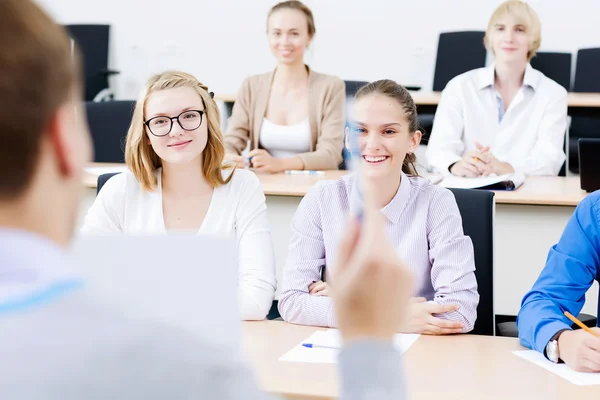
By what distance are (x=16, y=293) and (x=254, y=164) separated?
2.98 metres

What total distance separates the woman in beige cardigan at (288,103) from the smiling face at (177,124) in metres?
1.65

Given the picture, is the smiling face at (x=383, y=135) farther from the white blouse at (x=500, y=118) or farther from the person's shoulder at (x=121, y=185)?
the white blouse at (x=500, y=118)

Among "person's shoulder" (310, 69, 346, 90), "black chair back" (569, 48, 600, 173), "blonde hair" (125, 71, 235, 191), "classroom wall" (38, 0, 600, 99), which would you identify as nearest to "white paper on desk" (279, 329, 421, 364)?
"blonde hair" (125, 71, 235, 191)

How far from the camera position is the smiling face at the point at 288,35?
13.0ft

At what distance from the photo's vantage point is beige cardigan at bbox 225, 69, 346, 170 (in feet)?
12.6

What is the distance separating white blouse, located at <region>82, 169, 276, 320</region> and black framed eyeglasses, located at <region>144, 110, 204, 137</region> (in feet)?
0.51

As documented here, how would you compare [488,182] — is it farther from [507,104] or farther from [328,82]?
[328,82]

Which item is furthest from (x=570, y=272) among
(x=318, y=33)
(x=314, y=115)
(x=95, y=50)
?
(x=95, y=50)

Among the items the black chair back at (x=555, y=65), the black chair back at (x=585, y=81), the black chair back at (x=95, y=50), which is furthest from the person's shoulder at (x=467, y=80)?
the black chair back at (x=95, y=50)

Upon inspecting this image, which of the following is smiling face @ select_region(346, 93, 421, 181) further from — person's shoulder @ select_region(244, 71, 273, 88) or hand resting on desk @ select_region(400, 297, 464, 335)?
person's shoulder @ select_region(244, 71, 273, 88)

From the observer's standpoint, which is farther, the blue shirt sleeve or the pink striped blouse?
the pink striped blouse

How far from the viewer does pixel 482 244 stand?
213 centimetres

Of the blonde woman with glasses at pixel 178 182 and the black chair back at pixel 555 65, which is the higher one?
the black chair back at pixel 555 65

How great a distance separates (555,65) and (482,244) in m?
3.77
